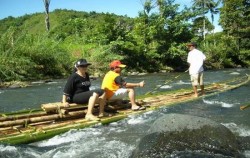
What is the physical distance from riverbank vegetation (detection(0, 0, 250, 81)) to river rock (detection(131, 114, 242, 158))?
15.3 metres

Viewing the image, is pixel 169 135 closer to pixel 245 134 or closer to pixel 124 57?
pixel 245 134

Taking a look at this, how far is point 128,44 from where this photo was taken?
1198 inches

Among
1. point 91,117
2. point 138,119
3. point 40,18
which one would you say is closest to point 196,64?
point 138,119

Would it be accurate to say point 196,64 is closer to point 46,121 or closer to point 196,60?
point 196,60

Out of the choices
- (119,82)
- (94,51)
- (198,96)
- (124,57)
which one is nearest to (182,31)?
(124,57)

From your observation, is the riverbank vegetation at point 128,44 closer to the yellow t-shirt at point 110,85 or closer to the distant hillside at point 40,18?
the yellow t-shirt at point 110,85

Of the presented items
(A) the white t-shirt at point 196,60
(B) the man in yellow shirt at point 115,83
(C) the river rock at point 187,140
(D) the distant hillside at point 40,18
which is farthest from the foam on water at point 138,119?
(D) the distant hillside at point 40,18

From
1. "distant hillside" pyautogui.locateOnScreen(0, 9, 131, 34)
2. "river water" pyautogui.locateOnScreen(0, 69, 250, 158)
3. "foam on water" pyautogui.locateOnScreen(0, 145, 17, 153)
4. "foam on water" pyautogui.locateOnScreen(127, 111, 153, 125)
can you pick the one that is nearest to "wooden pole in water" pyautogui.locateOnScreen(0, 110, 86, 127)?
"river water" pyautogui.locateOnScreen(0, 69, 250, 158)

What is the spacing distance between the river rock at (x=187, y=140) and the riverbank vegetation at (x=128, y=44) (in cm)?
1533

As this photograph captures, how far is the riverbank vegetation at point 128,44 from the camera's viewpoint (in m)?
21.9

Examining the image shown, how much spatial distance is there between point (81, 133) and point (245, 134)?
146 inches

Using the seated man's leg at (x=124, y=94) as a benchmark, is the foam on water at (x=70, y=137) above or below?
below

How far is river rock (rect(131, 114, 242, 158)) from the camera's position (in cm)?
600

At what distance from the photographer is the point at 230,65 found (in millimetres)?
38000
